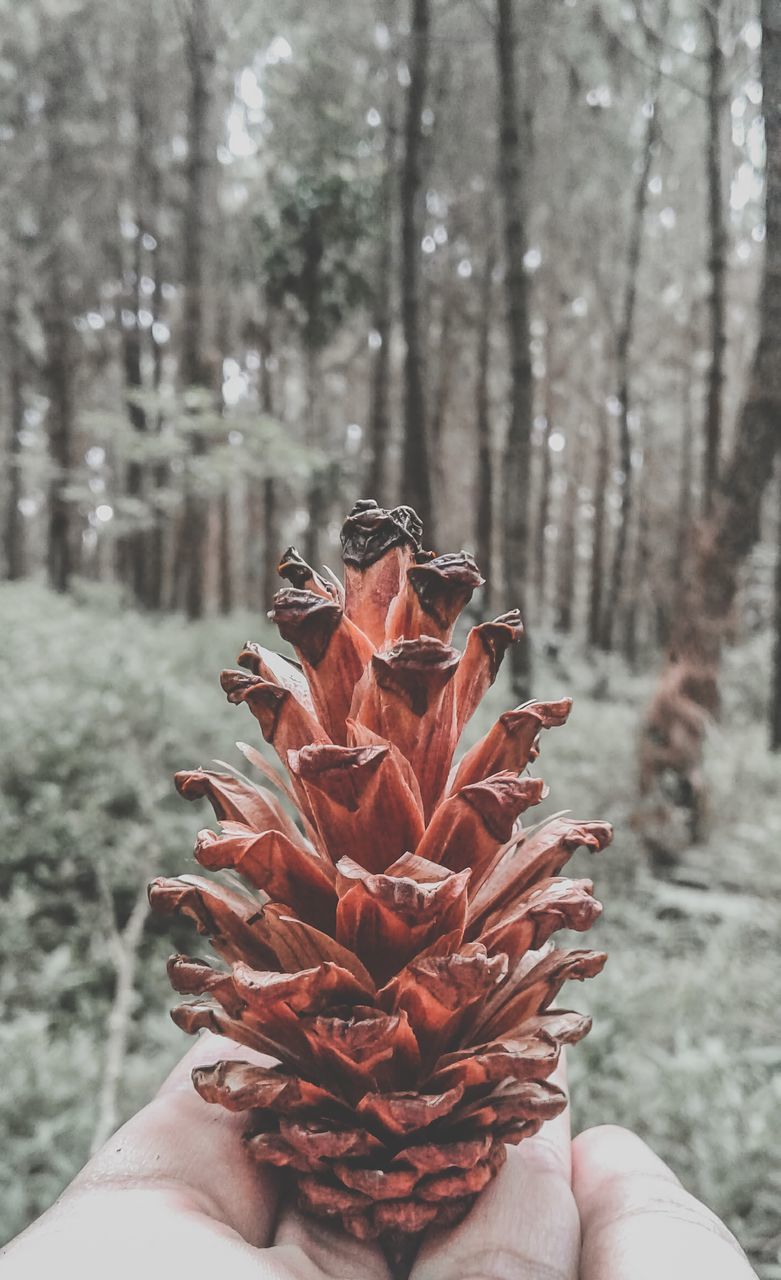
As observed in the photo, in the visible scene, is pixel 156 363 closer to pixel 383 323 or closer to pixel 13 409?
pixel 13 409

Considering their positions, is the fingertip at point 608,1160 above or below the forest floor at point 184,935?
above

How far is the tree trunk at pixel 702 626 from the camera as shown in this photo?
5.48 m

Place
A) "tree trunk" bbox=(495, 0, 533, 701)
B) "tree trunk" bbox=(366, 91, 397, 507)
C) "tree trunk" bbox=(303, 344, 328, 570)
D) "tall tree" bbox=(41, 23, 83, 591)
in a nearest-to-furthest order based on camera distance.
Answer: "tree trunk" bbox=(495, 0, 533, 701) → "tree trunk" bbox=(366, 91, 397, 507) → "tree trunk" bbox=(303, 344, 328, 570) → "tall tree" bbox=(41, 23, 83, 591)

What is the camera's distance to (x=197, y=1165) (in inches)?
44.6

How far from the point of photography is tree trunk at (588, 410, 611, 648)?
1848 cm

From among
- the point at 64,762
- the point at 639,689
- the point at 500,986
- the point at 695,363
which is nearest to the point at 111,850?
the point at 64,762

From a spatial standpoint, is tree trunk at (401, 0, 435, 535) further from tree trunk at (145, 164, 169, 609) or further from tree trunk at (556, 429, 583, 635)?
tree trunk at (556, 429, 583, 635)

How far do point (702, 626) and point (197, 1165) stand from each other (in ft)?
17.8

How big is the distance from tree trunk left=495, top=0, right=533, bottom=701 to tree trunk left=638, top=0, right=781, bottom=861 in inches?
41.0

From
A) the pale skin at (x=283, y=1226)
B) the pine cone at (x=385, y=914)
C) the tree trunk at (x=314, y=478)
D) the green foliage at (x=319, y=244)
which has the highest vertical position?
the green foliage at (x=319, y=244)

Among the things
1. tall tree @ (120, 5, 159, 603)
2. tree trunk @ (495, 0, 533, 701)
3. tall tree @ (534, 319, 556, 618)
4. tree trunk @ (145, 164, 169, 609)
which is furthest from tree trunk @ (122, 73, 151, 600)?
tall tree @ (534, 319, 556, 618)

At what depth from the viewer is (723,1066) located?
304 centimetres

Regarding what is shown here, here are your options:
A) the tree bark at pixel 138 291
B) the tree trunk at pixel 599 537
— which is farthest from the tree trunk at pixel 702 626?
the tree trunk at pixel 599 537

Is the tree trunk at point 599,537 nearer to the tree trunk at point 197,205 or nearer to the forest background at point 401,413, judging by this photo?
the forest background at point 401,413
